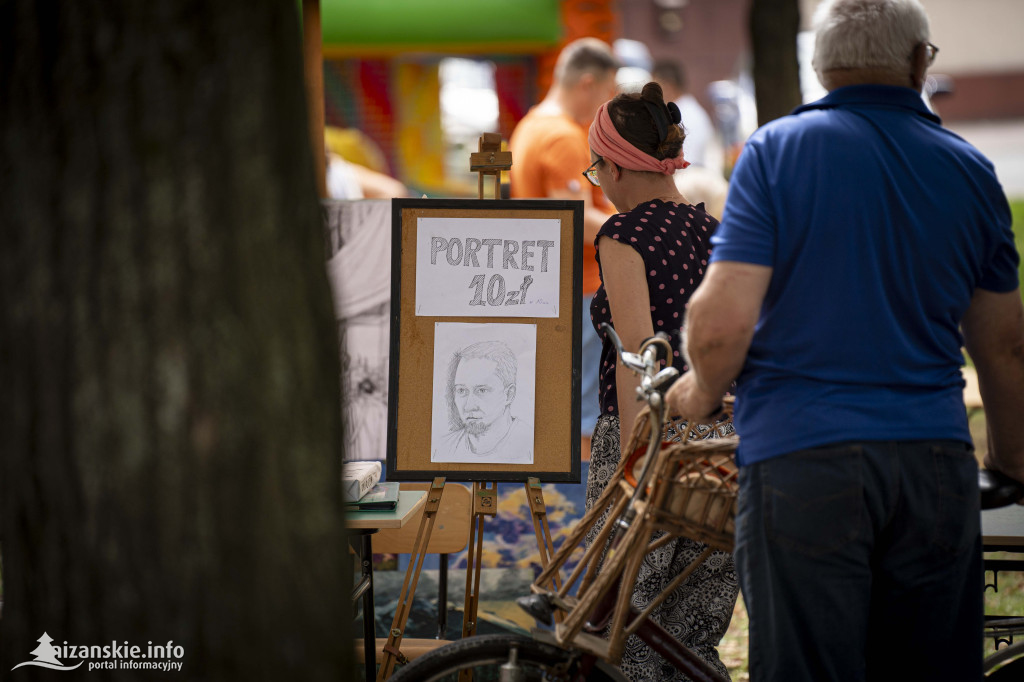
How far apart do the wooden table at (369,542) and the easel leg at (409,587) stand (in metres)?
0.07

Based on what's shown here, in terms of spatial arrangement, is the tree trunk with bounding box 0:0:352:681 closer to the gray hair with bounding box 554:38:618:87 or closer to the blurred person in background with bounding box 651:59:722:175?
the gray hair with bounding box 554:38:618:87

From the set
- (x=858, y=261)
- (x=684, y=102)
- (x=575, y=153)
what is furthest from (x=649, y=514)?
(x=684, y=102)

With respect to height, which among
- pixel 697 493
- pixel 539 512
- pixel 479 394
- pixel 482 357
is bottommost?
pixel 539 512

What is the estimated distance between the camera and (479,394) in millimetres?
3092

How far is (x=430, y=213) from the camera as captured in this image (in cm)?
312

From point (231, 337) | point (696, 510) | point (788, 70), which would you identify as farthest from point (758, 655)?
point (788, 70)

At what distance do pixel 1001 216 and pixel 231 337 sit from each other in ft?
4.54

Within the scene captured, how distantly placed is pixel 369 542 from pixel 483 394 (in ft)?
1.86

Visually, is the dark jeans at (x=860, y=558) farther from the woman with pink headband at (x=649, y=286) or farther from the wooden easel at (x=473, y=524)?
the wooden easel at (x=473, y=524)

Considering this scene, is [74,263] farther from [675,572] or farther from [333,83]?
[333,83]

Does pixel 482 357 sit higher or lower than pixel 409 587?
higher

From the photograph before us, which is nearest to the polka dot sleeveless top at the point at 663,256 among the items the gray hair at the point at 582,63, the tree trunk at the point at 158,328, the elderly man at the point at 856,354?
the elderly man at the point at 856,354

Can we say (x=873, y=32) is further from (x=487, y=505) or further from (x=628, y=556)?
(x=487, y=505)

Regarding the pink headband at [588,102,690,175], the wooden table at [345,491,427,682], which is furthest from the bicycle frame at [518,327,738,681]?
the wooden table at [345,491,427,682]
